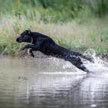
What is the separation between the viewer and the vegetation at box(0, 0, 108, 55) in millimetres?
15414

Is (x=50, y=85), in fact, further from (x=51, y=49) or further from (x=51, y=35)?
(x=51, y=35)

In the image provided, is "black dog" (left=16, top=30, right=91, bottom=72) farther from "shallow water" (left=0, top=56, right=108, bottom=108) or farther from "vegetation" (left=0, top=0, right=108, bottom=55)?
"vegetation" (left=0, top=0, right=108, bottom=55)

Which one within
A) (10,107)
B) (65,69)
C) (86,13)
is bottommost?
(10,107)

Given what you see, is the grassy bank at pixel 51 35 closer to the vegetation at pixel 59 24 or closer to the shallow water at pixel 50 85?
the vegetation at pixel 59 24

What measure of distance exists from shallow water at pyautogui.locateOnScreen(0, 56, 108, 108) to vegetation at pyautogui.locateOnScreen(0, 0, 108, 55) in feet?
6.76

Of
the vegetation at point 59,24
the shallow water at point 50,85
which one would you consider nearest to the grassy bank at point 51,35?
the vegetation at point 59,24

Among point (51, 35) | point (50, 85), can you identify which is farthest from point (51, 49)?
point (51, 35)

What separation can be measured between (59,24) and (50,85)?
10956 mm

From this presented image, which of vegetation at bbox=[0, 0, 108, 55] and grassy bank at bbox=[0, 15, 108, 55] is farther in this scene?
vegetation at bbox=[0, 0, 108, 55]

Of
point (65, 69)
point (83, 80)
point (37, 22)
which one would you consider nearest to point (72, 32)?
point (37, 22)

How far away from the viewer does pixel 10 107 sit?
6.92m

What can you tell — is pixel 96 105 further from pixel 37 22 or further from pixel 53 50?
pixel 37 22

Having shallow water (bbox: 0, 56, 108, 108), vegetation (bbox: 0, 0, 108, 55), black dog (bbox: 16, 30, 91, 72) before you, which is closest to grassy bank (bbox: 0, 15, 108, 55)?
vegetation (bbox: 0, 0, 108, 55)

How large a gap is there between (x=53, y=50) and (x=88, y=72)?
1.10 m
